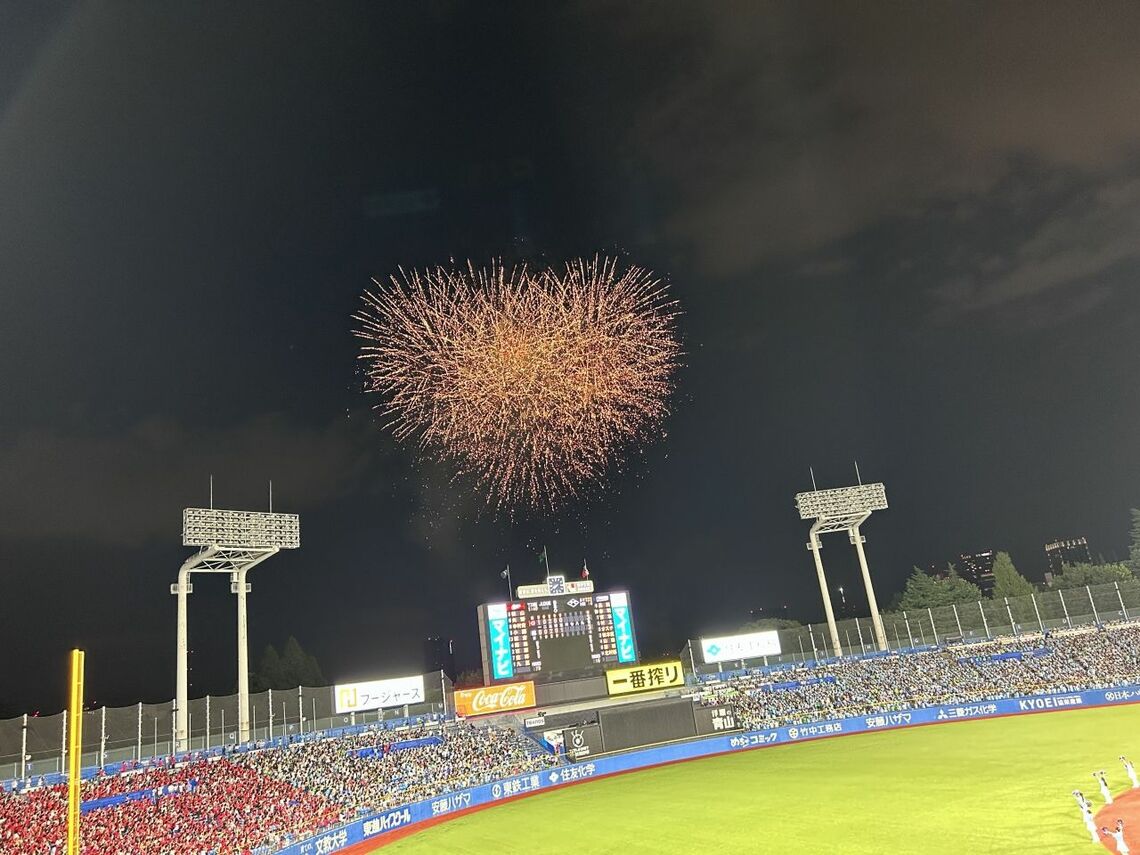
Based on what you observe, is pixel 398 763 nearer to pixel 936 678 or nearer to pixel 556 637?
pixel 556 637

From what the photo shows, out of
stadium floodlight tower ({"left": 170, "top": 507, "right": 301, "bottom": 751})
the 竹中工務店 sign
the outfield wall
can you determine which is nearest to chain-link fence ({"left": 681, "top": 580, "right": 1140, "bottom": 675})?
the 竹中工務店 sign

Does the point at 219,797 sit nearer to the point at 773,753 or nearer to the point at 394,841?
the point at 394,841

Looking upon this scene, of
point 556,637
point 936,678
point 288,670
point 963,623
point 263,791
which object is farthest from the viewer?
point 288,670

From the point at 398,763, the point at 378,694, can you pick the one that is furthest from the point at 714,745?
the point at 378,694

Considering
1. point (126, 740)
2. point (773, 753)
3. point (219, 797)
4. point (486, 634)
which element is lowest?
point (773, 753)

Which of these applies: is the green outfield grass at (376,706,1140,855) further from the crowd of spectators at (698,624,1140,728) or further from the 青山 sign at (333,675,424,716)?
the 青山 sign at (333,675,424,716)

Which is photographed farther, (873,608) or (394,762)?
(873,608)

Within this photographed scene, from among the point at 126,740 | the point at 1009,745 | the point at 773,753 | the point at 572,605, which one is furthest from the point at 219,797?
the point at 1009,745

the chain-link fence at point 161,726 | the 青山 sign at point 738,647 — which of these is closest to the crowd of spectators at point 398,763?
the chain-link fence at point 161,726
